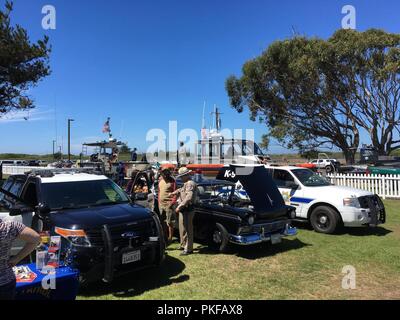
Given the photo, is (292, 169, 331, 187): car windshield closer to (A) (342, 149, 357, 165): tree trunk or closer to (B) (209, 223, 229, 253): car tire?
(B) (209, 223, 229, 253): car tire

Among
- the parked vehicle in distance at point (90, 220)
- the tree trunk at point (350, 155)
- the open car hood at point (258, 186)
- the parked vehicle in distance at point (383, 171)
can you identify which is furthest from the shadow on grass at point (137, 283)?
the tree trunk at point (350, 155)

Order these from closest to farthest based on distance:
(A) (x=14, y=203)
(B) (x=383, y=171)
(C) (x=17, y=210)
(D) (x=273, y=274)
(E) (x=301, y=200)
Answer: (C) (x=17, y=210) → (A) (x=14, y=203) → (D) (x=273, y=274) → (E) (x=301, y=200) → (B) (x=383, y=171)

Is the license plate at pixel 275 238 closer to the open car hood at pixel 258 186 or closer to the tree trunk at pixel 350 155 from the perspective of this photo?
the open car hood at pixel 258 186

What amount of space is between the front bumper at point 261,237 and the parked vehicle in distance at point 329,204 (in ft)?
6.62

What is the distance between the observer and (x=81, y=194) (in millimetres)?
6609

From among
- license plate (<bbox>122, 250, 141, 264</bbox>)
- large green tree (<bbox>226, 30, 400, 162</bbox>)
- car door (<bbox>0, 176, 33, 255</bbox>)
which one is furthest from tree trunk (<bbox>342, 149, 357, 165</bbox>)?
license plate (<bbox>122, 250, 141, 264</bbox>)

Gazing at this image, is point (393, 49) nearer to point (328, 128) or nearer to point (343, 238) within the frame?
point (328, 128)

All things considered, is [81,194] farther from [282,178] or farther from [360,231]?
[360,231]

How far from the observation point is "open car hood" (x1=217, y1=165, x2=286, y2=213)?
7977mm

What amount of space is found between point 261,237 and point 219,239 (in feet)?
2.87

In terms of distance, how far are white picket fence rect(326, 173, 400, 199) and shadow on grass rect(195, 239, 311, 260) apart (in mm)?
10052

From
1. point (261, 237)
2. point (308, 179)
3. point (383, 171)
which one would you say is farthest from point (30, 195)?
point (383, 171)

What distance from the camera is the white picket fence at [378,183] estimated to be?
16.7 metres
